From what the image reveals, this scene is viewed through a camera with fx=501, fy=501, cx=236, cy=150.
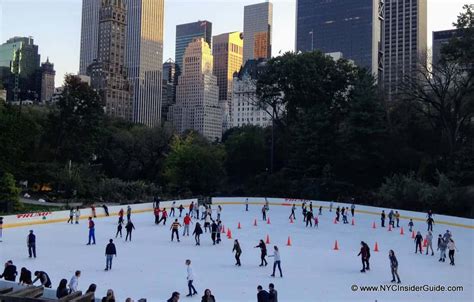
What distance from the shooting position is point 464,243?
86.4ft

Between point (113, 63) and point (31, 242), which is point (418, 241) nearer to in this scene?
point (31, 242)

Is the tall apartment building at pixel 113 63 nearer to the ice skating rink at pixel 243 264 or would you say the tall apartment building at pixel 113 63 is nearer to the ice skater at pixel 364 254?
the ice skating rink at pixel 243 264

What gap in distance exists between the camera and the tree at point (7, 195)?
36688mm

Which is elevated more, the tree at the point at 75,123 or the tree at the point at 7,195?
the tree at the point at 75,123

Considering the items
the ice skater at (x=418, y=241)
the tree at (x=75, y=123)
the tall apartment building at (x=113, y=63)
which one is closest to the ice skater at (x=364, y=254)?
the ice skater at (x=418, y=241)

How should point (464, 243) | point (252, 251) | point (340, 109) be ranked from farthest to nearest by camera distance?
point (340, 109), point (464, 243), point (252, 251)

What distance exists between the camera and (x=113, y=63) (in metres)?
188

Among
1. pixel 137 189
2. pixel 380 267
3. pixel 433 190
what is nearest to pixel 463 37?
pixel 433 190

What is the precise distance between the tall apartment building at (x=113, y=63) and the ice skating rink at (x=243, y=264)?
6133 inches

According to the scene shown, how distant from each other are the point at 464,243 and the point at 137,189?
3392cm

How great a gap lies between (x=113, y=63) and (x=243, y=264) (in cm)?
18003

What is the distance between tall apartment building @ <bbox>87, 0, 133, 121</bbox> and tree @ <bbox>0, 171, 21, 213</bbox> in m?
141

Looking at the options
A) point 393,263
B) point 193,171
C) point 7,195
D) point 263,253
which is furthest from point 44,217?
point 193,171

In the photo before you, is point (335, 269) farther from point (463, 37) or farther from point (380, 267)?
point (463, 37)
